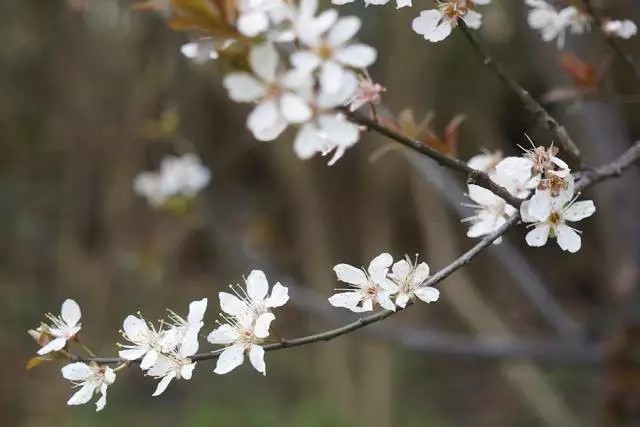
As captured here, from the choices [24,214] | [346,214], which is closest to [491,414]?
[346,214]

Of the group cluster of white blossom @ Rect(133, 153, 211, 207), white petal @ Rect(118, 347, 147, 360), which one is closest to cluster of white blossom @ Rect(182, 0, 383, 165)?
white petal @ Rect(118, 347, 147, 360)

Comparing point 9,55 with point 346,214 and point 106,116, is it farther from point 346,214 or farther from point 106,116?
point 346,214

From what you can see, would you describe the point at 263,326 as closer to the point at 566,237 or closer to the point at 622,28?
the point at 566,237

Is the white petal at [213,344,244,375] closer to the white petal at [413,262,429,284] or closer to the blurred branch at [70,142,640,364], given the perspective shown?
the blurred branch at [70,142,640,364]

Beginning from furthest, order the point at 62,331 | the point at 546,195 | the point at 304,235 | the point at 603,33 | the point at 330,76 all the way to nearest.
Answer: the point at 304,235, the point at 603,33, the point at 62,331, the point at 546,195, the point at 330,76

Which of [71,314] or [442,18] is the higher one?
[442,18]

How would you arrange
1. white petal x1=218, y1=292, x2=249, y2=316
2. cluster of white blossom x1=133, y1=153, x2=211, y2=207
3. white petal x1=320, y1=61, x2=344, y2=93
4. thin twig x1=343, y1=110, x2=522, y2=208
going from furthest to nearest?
cluster of white blossom x1=133, y1=153, x2=211, y2=207 < white petal x1=218, y1=292, x2=249, y2=316 < thin twig x1=343, y1=110, x2=522, y2=208 < white petal x1=320, y1=61, x2=344, y2=93

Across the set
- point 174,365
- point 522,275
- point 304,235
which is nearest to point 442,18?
point 174,365
